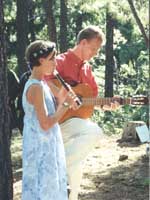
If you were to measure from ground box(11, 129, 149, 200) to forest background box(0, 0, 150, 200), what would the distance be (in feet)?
4.46

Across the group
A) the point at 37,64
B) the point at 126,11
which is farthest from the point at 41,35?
the point at 37,64

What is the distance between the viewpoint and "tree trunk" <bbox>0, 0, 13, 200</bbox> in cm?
514

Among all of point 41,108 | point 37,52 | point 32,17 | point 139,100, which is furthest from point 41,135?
point 32,17

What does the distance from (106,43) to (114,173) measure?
1429cm

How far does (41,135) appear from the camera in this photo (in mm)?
4219

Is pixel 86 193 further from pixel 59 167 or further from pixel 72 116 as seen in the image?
pixel 59 167

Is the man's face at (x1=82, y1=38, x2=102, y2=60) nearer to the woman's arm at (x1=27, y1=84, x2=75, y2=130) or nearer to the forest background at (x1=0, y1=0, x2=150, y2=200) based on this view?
the forest background at (x1=0, y1=0, x2=150, y2=200)

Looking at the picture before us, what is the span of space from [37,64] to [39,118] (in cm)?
43

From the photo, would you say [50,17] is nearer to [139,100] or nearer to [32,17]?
[139,100]

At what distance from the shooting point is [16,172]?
8148mm

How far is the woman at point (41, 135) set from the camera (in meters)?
4.17

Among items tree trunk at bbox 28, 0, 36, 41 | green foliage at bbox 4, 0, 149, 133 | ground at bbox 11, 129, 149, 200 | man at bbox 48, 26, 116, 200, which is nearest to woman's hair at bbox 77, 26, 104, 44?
man at bbox 48, 26, 116, 200

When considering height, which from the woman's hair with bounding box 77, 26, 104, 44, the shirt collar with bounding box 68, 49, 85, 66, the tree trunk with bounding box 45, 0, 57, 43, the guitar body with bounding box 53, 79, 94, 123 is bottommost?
the guitar body with bounding box 53, 79, 94, 123

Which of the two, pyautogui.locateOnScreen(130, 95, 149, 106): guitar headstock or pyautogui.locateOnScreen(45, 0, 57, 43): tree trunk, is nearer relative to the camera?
pyautogui.locateOnScreen(130, 95, 149, 106): guitar headstock
